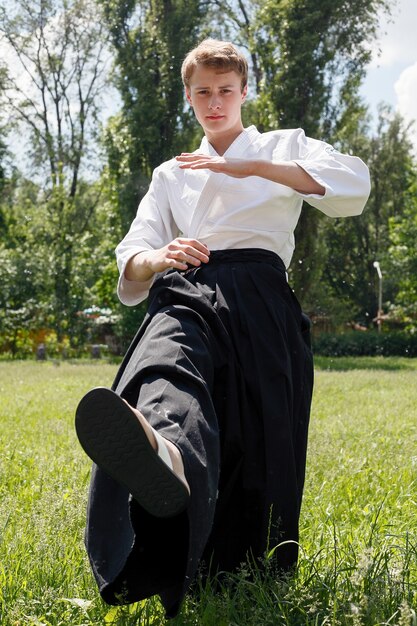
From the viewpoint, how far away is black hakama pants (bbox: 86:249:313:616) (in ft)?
8.13

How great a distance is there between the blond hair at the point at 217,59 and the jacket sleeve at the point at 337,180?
0.41 metres

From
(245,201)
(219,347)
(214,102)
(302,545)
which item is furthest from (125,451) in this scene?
(302,545)

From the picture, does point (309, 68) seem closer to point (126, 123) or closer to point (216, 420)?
point (126, 123)

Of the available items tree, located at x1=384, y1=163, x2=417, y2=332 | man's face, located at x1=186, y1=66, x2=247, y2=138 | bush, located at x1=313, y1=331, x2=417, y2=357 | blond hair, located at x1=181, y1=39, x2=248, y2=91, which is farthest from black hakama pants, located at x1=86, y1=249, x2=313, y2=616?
tree, located at x1=384, y1=163, x2=417, y2=332

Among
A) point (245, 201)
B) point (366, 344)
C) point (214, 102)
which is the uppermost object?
point (214, 102)

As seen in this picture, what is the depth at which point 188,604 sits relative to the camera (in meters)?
2.90

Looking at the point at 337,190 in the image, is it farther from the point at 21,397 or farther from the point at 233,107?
the point at 21,397

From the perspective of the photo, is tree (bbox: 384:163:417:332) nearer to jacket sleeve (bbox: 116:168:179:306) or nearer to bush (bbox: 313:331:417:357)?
bush (bbox: 313:331:417:357)

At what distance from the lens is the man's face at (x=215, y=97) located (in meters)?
3.05

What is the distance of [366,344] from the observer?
1272 inches

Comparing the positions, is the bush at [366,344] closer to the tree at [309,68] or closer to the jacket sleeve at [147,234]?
the tree at [309,68]

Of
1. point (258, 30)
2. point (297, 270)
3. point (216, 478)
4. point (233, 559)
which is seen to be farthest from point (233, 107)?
point (258, 30)

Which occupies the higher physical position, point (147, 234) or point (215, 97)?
point (215, 97)

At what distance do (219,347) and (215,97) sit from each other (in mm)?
919
